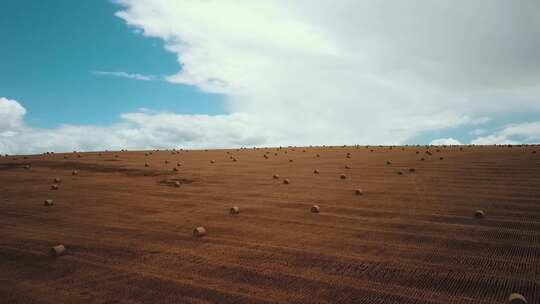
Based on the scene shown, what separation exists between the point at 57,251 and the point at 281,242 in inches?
169

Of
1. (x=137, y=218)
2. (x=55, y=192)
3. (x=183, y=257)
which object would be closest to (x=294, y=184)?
(x=137, y=218)

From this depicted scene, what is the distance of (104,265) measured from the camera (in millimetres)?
6809

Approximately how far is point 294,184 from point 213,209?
14.4ft

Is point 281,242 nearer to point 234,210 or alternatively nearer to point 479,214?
point 234,210

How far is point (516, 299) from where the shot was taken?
193 inches

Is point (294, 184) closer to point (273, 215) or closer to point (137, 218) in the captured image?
point (273, 215)

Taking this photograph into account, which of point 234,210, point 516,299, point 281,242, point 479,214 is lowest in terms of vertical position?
point 516,299

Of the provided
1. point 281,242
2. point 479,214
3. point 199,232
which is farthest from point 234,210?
point 479,214

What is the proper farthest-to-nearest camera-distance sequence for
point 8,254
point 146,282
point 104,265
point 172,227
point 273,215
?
point 273,215 < point 172,227 < point 8,254 < point 104,265 < point 146,282

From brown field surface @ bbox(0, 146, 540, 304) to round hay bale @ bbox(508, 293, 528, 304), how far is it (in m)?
0.22

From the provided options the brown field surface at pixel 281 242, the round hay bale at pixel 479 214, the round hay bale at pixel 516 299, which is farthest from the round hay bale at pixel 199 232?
the round hay bale at pixel 479 214

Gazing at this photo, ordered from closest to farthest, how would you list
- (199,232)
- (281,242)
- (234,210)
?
(281,242), (199,232), (234,210)

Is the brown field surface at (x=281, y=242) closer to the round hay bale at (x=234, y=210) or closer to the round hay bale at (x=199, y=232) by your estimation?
the round hay bale at (x=234, y=210)

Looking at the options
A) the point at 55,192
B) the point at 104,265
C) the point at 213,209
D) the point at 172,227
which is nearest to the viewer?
the point at 104,265
